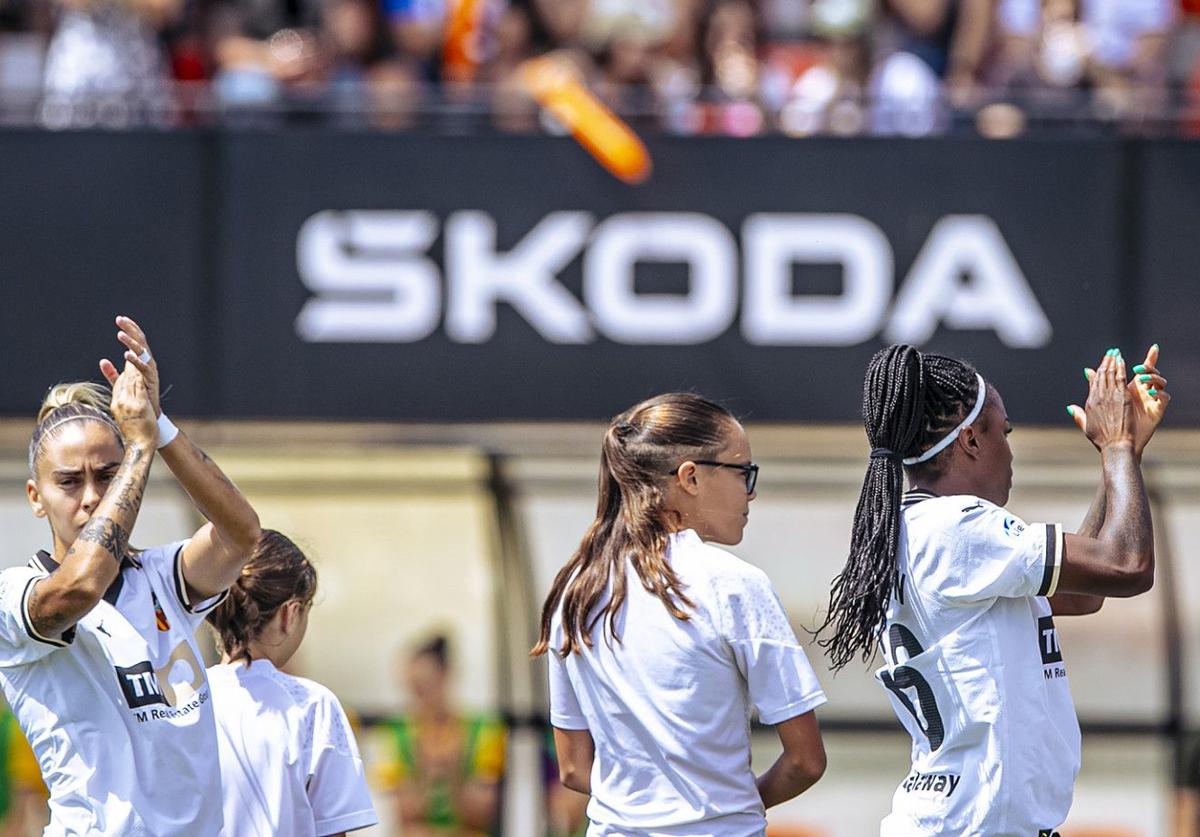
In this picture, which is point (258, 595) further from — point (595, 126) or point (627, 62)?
point (627, 62)

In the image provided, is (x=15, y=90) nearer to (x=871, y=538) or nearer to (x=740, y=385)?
(x=740, y=385)

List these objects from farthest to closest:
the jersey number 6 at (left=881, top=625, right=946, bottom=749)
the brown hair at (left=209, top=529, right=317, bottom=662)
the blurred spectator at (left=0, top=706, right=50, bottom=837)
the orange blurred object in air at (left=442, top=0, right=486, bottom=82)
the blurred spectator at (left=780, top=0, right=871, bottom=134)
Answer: the orange blurred object in air at (left=442, top=0, right=486, bottom=82), the blurred spectator at (left=780, top=0, right=871, bottom=134), the blurred spectator at (left=0, top=706, right=50, bottom=837), the brown hair at (left=209, top=529, right=317, bottom=662), the jersey number 6 at (left=881, top=625, right=946, bottom=749)

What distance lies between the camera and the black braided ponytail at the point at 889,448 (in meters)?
3.37

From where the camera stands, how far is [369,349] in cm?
768

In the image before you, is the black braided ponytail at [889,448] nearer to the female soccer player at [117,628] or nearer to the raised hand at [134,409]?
the female soccer player at [117,628]

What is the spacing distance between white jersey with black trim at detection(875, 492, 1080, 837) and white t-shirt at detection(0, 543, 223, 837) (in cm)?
139

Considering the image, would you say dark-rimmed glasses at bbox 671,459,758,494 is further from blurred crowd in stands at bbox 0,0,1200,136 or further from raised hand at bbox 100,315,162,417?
blurred crowd in stands at bbox 0,0,1200,136

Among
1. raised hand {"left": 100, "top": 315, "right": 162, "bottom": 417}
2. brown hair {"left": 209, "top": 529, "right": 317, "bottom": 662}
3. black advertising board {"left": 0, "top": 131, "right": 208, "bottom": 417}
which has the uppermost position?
black advertising board {"left": 0, "top": 131, "right": 208, "bottom": 417}

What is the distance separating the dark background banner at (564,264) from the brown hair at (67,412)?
3.91 metres

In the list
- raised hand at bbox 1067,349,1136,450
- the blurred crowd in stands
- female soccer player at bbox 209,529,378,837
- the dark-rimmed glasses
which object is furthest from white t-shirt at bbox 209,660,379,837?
the blurred crowd in stands

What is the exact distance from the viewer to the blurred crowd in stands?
25.0ft

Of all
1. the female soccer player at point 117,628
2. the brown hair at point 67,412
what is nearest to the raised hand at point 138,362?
the female soccer player at point 117,628

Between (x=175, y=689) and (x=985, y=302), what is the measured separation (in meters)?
4.93

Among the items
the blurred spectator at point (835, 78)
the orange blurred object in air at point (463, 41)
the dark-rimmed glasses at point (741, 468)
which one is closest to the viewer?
the dark-rimmed glasses at point (741, 468)
